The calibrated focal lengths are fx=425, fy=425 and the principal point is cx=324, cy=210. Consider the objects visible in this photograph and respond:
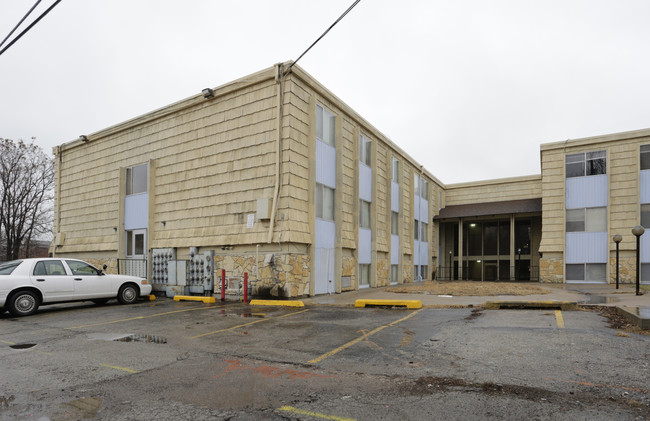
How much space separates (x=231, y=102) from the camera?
53.2ft

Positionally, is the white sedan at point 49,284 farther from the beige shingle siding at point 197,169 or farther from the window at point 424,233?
the window at point 424,233

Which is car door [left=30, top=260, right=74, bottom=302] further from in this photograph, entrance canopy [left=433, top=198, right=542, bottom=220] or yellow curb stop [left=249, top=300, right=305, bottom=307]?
entrance canopy [left=433, top=198, right=542, bottom=220]

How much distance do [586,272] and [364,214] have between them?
13392 millimetres

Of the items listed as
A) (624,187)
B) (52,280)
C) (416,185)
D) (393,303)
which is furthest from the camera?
(416,185)

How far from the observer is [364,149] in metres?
20.1

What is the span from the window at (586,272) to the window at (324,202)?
50.3 feet

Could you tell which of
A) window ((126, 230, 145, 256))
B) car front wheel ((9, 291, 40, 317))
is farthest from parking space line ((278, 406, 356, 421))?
window ((126, 230, 145, 256))

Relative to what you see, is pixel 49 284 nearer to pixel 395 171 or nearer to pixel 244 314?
pixel 244 314

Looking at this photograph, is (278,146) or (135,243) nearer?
(278,146)

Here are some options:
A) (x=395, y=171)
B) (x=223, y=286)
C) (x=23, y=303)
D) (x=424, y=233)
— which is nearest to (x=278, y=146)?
(x=223, y=286)

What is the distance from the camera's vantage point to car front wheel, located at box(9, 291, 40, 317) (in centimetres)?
1137

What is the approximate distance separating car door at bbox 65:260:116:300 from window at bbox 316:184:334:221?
24.4 ft

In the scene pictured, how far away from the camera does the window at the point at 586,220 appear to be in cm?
2306

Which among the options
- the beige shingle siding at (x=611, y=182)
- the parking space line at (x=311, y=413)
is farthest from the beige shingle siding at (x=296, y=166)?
the beige shingle siding at (x=611, y=182)
